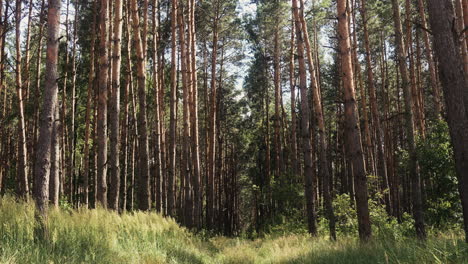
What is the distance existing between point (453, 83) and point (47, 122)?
226 inches

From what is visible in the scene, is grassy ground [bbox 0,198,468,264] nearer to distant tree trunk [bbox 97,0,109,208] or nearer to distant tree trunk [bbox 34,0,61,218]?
distant tree trunk [bbox 34,0,61,218]

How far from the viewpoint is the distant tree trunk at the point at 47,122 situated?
546 cm

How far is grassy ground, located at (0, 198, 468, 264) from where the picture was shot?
394 cm

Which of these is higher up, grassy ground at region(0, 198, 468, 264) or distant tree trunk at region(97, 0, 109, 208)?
distant tree trunk at region(97, 0, 109, 208)

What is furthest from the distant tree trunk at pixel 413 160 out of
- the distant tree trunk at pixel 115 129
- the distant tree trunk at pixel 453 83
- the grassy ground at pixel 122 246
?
the distant tree trunk at pixel 115 129

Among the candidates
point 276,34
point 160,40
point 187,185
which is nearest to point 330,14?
point 276,34

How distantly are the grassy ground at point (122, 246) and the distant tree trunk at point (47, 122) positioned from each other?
0.25 m

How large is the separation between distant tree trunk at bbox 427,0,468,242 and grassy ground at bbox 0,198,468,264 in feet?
2.92

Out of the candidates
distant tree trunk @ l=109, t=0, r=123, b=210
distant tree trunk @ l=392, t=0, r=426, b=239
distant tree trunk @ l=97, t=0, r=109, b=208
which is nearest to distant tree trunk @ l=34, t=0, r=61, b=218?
distant tree trunk @ l=97, t=0, r=109, b=208

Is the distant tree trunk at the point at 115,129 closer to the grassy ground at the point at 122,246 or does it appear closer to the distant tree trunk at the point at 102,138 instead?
the distant tree trunk at the point at 102,138

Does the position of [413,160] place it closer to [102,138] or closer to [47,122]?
[102,138]

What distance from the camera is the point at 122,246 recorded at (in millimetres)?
5680

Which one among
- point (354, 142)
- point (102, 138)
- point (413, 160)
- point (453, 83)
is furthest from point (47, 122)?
point (413, 160)

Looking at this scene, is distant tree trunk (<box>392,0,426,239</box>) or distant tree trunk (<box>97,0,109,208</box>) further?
distant tree trunk (<box>97,0,109,208</box>)
